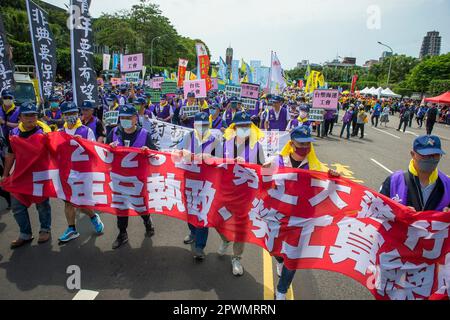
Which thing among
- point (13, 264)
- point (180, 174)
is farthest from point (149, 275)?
point (13, 264)

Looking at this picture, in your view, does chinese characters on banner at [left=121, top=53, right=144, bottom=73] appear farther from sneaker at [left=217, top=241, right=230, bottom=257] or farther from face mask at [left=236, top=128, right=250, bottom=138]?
sneaker at [left=217, top=241, right=230, bottom=257]

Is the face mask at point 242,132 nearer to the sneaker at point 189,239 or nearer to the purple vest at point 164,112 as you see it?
the sneaker at point 189,239

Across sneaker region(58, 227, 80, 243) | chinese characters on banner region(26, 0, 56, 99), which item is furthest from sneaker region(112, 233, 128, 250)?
chinese characters on banner region(26, 0, 56, 99)

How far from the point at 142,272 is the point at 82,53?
424 cm

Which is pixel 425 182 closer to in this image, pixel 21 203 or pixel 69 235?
pixel 69 235

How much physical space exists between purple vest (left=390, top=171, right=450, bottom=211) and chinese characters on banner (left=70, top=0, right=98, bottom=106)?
5324 millimetres

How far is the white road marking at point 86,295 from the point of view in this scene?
3.37 metres

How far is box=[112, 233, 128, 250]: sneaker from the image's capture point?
4.42 metres

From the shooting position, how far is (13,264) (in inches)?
155

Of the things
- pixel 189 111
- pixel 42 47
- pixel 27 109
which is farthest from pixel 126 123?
pixel 189 111

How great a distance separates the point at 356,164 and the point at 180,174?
8249 millimetres

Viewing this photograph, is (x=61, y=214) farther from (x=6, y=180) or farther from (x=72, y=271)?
(x=72, y=271)

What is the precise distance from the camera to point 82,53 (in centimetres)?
562

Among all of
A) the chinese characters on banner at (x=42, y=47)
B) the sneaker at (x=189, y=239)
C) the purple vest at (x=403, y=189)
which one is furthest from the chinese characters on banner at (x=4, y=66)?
the purple vest at (x=403, y=189)
